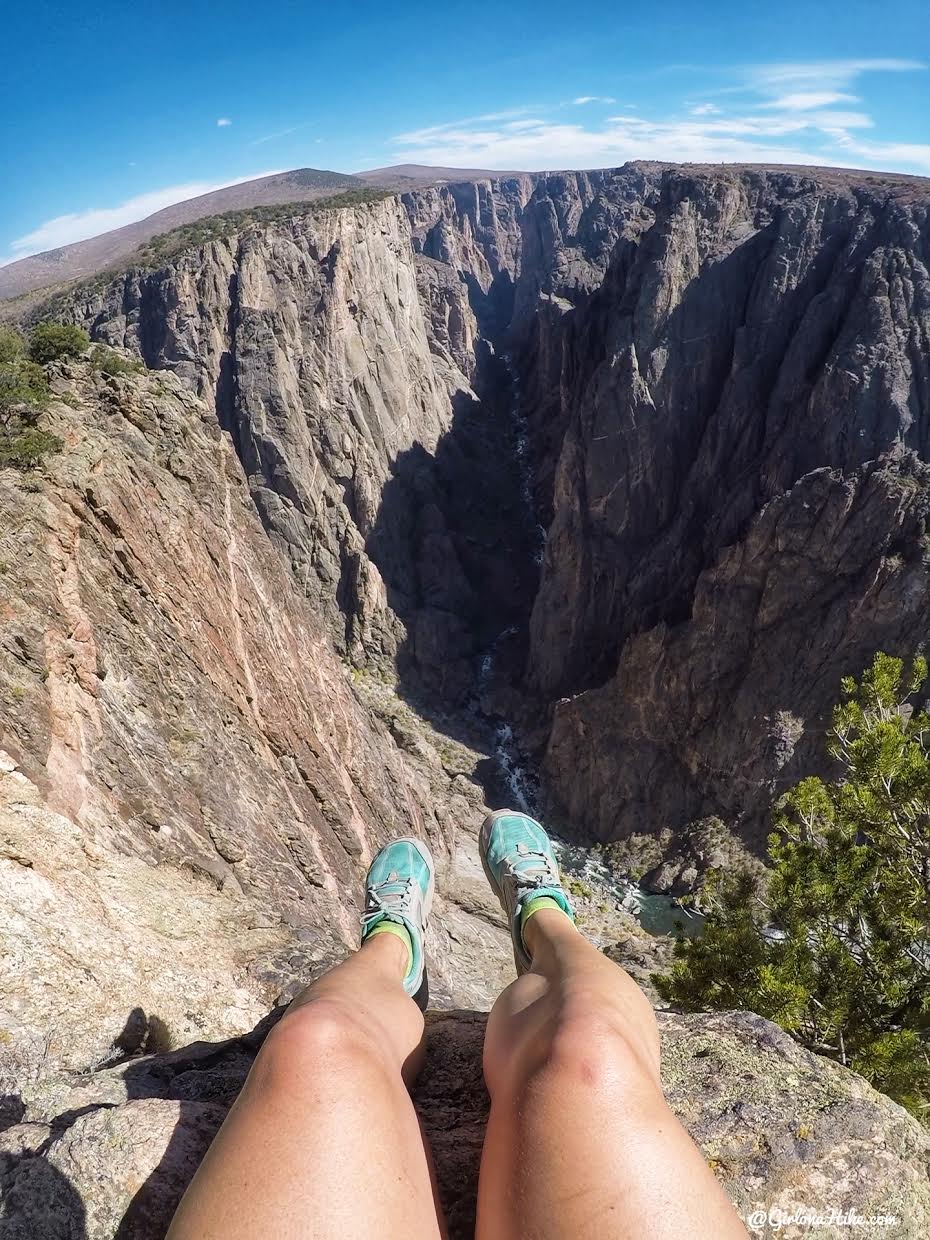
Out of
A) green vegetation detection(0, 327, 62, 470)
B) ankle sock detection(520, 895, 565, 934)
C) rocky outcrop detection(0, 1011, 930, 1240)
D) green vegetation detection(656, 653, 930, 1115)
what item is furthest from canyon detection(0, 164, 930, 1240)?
green vegetation detection(656, 653, 930, 1115)

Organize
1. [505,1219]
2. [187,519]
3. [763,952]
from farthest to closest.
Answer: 1. [187,519]
2. [763,952]
3. [505,1219]

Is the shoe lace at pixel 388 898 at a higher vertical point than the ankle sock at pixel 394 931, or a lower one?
lower

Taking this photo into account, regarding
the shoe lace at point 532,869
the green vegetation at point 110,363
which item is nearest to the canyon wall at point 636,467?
the green vegetation at point 110,363

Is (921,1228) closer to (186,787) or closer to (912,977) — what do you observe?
(912,977)

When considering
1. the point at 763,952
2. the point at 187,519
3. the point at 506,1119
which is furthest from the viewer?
the point at 187,519

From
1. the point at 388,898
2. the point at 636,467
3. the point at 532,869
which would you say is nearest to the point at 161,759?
the point at 388,898

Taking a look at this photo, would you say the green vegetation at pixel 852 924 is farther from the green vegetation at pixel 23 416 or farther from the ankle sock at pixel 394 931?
the green vegetation at pixel 23 416

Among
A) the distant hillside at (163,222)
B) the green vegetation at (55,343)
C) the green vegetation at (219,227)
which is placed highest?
the distant hillside at (163,222)

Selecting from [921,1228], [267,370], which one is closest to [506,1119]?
[921,1228]

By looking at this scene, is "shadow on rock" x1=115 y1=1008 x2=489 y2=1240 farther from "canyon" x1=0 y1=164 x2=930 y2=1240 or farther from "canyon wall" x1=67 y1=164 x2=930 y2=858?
"canyon wall" x1=67 y1=164 x2=930 y2=858
